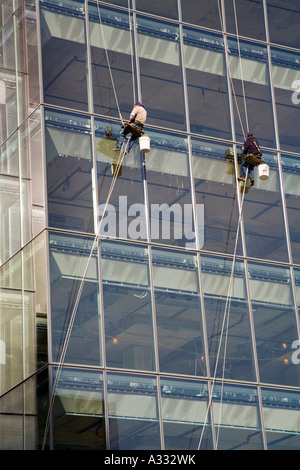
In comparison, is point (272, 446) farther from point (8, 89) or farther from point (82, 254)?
point (8, 89)

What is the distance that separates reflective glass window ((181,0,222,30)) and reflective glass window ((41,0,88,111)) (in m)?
3.39

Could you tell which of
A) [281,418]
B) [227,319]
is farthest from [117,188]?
[281,418]

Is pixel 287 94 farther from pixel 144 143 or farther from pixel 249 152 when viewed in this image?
pixel 144 143

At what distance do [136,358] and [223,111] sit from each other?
8.31m

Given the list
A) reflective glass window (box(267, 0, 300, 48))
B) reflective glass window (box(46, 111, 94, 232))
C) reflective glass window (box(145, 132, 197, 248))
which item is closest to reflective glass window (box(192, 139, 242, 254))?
reflective glass window (box(145, 132, 197, 248))

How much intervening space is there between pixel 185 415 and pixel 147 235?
488 cm

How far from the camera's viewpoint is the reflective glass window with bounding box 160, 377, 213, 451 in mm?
24766

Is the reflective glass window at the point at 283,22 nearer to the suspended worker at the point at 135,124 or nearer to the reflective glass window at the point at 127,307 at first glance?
the suspended worker at the point at 135,124

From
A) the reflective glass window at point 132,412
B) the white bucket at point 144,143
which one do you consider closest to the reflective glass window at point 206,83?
the white bucket at point 144,143

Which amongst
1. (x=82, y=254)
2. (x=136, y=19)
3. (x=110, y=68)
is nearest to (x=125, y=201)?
(x=82, y=254)

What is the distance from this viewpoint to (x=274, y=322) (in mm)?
27562

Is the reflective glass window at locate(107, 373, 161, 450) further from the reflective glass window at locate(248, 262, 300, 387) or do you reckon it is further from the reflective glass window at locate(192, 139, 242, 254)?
the reflective glass window at locate(192, 139, 242, 254)

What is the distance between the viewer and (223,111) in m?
29.3

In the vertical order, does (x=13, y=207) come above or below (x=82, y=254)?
above
